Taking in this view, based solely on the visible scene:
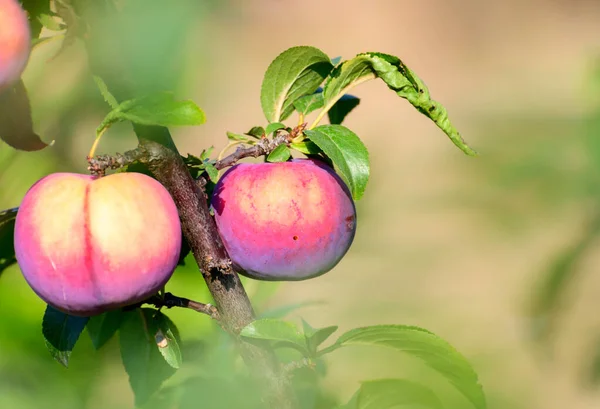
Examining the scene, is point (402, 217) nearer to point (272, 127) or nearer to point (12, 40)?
point (272, 127)

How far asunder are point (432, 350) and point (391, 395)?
0.24 feet

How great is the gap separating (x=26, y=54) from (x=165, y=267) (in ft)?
0.54

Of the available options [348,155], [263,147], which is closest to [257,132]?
[263,147]

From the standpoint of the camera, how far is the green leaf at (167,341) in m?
0.56

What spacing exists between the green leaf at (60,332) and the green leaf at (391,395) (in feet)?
0.72

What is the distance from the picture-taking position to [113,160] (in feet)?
1.55

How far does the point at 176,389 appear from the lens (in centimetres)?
66

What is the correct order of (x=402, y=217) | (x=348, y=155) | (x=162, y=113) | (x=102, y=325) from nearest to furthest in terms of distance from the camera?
(x=162, y=113), (x=348, y=155), (x=102, y=325), (x=402, y=217)

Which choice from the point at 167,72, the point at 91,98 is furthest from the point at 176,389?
the point at 167,72

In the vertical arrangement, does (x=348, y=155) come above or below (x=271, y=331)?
above

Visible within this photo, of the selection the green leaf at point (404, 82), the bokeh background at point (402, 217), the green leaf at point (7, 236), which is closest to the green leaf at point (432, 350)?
the bokeh background at point (402, 217)

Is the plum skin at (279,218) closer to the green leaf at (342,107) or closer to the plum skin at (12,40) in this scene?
the green leaf at (342,107)

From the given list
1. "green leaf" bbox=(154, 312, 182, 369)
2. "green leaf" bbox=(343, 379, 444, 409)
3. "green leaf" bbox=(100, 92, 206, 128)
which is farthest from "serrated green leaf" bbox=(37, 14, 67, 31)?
"green leaf" bbox=(343, 379, 444, 409)

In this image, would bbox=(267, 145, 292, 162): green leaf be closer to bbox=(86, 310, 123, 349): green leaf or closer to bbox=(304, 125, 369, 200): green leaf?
bbox=(304, 125, 369, 200): green leaf
